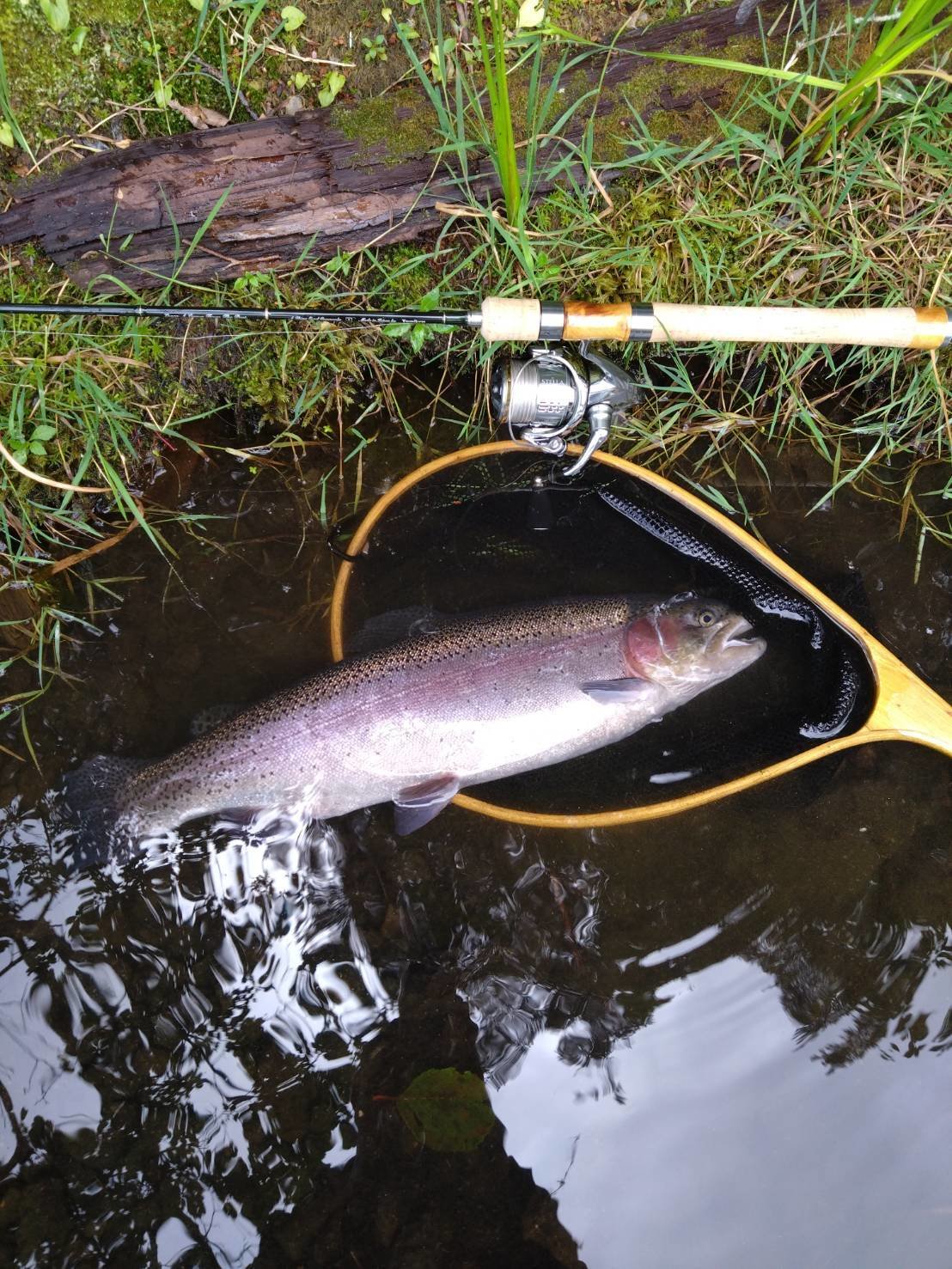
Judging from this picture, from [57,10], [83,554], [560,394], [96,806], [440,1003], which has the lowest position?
[440,1003]

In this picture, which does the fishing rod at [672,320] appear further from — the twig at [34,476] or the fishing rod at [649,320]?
the twig at [34,476]

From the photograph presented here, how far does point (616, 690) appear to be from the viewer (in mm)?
2713

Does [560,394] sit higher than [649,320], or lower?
lower

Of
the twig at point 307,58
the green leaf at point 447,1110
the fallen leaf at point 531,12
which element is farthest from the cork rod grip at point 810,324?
the green leaf at point 447,1110

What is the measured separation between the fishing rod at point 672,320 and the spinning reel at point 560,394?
0.73ft

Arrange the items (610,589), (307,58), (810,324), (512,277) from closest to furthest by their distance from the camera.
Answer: (810,324), (307,58), (512,277), (610,589)

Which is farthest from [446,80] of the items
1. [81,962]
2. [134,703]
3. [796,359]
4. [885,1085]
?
[885,1085]

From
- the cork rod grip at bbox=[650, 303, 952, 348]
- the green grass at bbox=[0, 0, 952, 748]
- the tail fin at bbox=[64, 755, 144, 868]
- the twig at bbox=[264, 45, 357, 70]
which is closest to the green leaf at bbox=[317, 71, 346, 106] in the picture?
the twig at bbox=[264, 45, 357, 70]

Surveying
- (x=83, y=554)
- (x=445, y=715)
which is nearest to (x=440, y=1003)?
(x=445, y=715)

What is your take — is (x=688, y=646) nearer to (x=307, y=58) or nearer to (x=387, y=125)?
(x=387, y=125)

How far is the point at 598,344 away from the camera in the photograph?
9.47 feet

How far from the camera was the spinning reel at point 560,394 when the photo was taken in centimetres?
262

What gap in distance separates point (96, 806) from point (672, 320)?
8.12 ft

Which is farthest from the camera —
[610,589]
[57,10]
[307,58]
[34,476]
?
[610,589]
